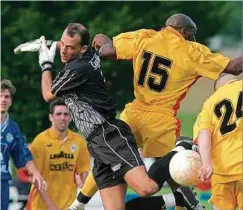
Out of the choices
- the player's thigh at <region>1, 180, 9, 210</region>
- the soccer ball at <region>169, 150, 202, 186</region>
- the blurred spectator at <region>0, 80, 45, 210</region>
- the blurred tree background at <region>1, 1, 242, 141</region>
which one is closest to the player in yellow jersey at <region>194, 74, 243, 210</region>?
the soccer ball at <region>169, 150, 202, 186</region>

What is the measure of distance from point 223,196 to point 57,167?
12.7 ft

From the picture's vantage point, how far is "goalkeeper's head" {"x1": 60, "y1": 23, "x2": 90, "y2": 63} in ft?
30.1

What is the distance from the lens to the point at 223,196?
8.66 m

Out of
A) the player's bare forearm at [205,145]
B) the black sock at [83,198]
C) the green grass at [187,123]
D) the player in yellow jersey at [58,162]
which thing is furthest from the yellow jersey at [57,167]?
the green grass at [187,123]

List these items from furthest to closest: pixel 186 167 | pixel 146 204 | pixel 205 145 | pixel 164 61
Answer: pixel 146 204 < pixel 164 61 < pixel 186 167 < pixel 205 145

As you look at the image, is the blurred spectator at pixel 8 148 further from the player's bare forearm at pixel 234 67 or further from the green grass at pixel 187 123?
the green grass at pixel 187 123

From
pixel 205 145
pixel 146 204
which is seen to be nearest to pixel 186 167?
pixel 205 145

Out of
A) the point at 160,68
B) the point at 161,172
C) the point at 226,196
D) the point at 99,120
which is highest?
the point at 160,68

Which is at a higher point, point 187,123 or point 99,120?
point 99,120

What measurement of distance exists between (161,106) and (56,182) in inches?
109

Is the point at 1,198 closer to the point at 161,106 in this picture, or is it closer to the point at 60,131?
the point at 60,131

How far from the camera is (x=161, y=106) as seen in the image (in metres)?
9.84

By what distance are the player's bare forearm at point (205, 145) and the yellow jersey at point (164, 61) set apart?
1349 millimetres

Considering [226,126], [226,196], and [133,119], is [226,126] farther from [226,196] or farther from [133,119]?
[133,119]
